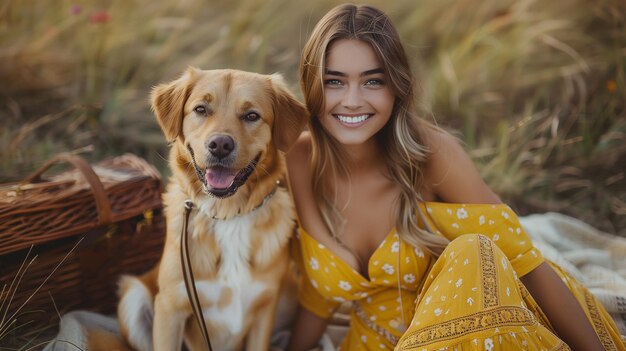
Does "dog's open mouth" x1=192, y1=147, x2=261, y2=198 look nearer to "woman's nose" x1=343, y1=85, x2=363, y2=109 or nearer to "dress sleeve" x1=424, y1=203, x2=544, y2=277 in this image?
"woman's nose" x1=343, y1=85, x2=363, y2=109

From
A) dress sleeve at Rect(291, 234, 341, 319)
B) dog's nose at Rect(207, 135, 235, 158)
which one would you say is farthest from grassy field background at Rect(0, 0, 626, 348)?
dog's nose at Rect(207, 135, 235, 158)

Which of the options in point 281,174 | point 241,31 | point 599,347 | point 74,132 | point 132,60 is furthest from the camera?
point 241,31

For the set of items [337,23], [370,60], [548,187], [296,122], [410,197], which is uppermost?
→ [337,23]

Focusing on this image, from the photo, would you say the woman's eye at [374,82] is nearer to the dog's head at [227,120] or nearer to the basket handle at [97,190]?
the dog's head at [227,120]

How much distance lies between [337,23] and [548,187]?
9.31ft

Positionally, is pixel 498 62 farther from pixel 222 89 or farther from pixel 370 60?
pixel 222 89

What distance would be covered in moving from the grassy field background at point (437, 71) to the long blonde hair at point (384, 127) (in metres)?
1.83

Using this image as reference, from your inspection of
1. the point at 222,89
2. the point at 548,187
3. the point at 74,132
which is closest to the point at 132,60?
the point at 74,132

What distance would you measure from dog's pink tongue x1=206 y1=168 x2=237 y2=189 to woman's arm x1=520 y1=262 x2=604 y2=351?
128 cm

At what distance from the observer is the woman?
1.90 metres

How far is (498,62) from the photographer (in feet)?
15.8

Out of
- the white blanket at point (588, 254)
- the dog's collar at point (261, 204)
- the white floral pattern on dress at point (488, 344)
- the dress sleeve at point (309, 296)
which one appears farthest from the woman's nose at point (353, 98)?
the white blanket at point (588, 254)

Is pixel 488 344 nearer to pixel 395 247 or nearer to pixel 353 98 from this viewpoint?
pixel 395 247

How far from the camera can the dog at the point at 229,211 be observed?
6.79 ft
